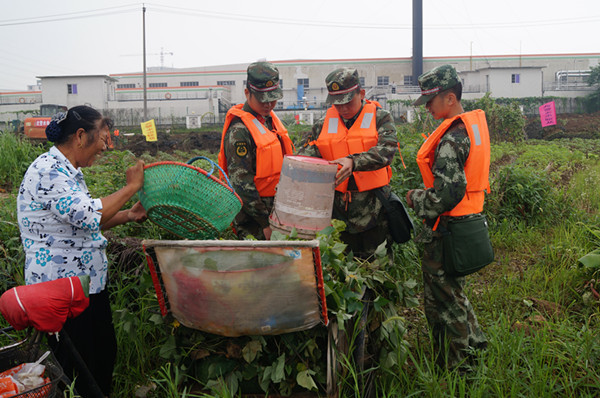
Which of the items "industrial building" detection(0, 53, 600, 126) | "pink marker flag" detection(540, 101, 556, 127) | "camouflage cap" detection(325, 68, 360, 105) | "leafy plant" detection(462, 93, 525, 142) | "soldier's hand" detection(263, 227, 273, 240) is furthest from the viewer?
"industrial building" detection(0, 53, 600, 126)

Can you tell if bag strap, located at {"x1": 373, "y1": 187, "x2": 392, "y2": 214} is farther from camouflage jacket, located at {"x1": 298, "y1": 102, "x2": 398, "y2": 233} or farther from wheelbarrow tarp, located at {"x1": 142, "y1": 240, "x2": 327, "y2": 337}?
wheelbarrow tarp, located at {"x1": 142, "y1": 240, "x2": 327, "y2": 337}

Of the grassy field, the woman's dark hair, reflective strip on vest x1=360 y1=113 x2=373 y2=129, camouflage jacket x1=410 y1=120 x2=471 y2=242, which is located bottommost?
the grassy field

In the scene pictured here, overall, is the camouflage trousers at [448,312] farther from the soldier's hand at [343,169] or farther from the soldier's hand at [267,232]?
the soldier's hand at [267,232]

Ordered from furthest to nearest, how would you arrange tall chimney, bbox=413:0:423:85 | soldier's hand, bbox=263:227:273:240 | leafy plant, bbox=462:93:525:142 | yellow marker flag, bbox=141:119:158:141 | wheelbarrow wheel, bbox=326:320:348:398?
1. tall chimney, bbox=413:0:423:85
2. leafy plant, bbox=462:93:525:142
3. yellow marker flag, bbox=141:119:158:141
4. soldier's hand, bbox=263:227:273:240
5. wheelbarrow wheel, bbox=326:320:348:398

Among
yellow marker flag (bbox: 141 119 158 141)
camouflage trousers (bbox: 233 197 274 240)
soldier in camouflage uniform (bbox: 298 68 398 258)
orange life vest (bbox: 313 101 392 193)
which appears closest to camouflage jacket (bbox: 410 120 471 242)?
soldier in camouflage uniform (bbox: 298 68 398 258)

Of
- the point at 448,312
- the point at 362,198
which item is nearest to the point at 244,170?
the point at 362,198

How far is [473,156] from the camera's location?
277 cm

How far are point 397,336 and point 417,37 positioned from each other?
1649 inches

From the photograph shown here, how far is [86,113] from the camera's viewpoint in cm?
229

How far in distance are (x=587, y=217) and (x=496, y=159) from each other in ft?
16.5

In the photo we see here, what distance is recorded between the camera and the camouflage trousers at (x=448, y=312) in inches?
113

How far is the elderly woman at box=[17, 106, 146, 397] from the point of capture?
214 cm

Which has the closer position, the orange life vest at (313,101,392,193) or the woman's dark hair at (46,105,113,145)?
the woman's dark hair at (46,105,113,145)

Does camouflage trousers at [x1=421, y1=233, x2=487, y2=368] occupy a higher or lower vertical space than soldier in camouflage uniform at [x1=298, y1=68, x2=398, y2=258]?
lower
